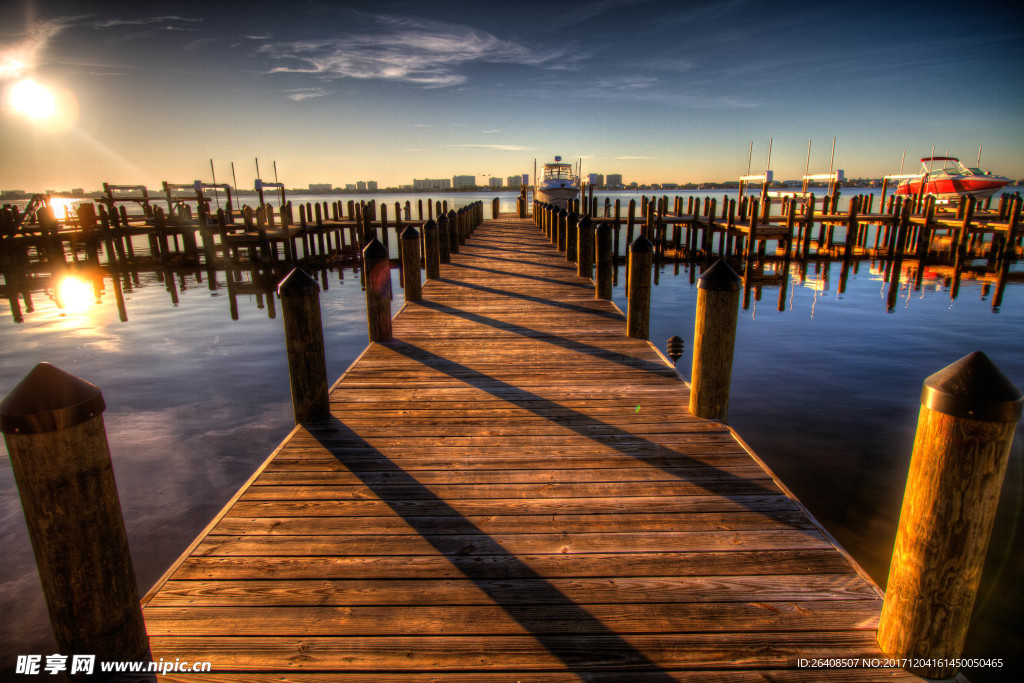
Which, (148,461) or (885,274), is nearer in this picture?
(148,461)

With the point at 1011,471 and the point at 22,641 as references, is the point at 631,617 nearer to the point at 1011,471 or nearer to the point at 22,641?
the point at 22,641

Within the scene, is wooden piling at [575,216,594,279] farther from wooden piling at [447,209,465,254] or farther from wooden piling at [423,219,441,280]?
wooden piling at [447,209,465,254]

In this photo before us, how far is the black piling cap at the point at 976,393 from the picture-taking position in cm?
178

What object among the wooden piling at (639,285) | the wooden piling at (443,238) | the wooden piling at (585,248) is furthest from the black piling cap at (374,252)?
the wooden piling at (443,238)

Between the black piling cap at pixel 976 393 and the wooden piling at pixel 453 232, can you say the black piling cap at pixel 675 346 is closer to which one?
the black piling cap at pixel 976 393

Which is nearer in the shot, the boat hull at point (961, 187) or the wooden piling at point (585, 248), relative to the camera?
the wooden piling at point (585, 248)

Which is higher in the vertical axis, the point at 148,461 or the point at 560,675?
the point at 560,675

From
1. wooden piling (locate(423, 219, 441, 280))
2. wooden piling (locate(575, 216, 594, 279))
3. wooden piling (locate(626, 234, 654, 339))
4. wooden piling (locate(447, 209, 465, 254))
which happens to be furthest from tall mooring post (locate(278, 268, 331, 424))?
wooden piling (locate(447, 209, 465, 254))

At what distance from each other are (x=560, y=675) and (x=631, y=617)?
1.43 feet

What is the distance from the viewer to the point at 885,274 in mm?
22062

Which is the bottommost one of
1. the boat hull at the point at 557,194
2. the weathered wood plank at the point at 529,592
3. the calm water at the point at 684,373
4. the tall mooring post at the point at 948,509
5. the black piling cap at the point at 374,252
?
the calm water at the point at 684,373

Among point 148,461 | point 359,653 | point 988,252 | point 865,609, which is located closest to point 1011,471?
point 865,609

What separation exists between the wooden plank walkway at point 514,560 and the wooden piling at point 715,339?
22cm

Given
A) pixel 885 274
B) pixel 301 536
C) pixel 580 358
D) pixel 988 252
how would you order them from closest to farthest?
pixel 301 536 < pixel 580 358 < pixel 885 274 < pixel 988 252
